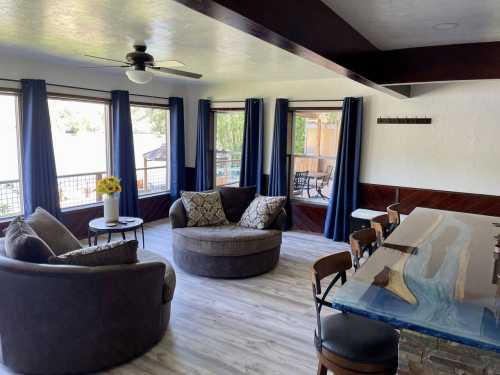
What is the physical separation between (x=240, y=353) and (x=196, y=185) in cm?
475

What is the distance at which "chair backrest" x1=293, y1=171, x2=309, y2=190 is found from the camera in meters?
6.52

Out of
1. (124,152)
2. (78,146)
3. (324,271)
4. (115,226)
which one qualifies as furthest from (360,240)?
(78,146)

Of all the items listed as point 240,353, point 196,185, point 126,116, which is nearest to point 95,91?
point 126,116

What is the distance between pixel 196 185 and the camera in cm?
737

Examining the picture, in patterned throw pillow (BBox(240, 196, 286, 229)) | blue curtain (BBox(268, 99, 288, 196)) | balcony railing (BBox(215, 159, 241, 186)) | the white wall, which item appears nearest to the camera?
patterned throw pillow (BBox(240, 196, 286, 229))

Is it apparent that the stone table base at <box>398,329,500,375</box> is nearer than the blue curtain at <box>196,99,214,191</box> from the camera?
Yes

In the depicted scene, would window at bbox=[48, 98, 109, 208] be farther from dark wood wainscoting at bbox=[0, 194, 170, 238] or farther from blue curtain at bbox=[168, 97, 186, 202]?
blue curtain at bbox=[168, 97, 186, 202]

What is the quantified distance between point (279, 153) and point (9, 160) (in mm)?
3895

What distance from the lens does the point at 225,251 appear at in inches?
166

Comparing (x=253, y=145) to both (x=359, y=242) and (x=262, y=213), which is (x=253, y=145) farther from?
(x=359, y=242)

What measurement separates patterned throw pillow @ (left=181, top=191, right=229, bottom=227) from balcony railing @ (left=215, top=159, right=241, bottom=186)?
2341 mm

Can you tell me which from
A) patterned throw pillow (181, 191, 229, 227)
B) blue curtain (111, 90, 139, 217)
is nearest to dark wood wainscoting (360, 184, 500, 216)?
patterned throw pillow (181, 191, 229, 227)

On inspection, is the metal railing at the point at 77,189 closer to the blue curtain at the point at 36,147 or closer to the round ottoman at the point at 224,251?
the blue curtain at the point at 36,147

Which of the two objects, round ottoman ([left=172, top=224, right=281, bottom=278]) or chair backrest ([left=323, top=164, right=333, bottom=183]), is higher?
chair backrest ([left=323, top=164, right=333, bottom=183])
